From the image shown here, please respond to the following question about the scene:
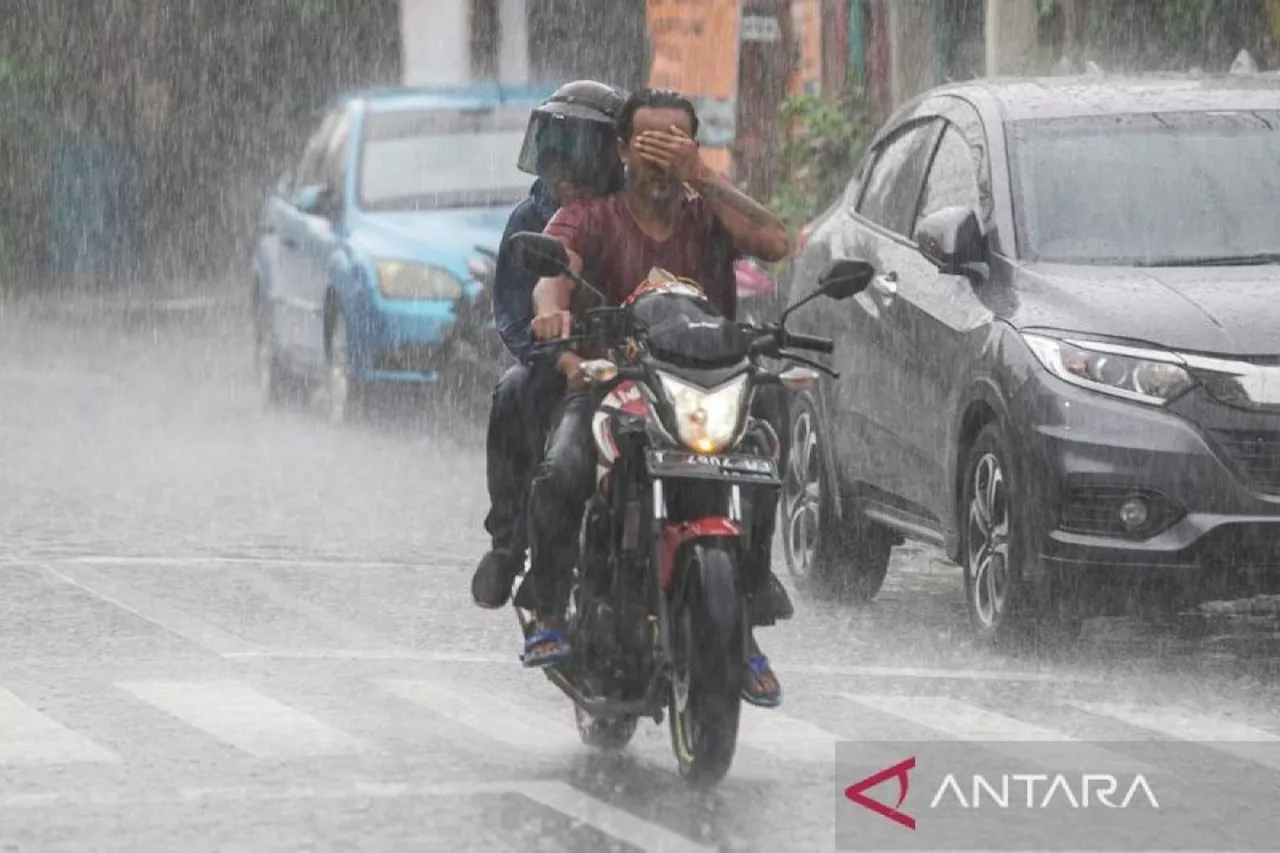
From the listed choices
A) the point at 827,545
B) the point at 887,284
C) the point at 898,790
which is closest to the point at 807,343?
the point at 898,790

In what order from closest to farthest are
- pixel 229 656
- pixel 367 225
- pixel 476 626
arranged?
pixel 229 656 < pixel 476 626 < pixel 367 225

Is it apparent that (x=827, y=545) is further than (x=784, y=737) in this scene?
Yes

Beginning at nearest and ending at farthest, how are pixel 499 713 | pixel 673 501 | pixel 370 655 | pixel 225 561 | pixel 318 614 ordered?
pixel 673 501
pixel 499 713
pixel 370 655
pixel 318 614
pixel 225 561

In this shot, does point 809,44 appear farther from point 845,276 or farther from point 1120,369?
point 845,276

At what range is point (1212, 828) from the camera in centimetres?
815

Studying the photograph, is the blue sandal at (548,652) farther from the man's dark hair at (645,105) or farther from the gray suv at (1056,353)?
the gray suv at (1056,353)

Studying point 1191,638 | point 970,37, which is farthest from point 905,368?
point 970,37

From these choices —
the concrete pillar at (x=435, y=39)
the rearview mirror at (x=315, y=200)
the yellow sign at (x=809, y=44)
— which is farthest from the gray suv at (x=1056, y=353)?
the concrete pillar at (x=435, y=39)

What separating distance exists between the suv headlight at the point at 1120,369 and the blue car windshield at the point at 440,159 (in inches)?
351

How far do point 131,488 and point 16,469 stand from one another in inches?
39.0

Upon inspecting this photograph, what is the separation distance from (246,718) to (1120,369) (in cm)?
277

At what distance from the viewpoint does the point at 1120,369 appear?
34.6ft

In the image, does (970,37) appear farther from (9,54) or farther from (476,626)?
(476,626)

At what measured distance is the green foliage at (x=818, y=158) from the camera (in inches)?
848
